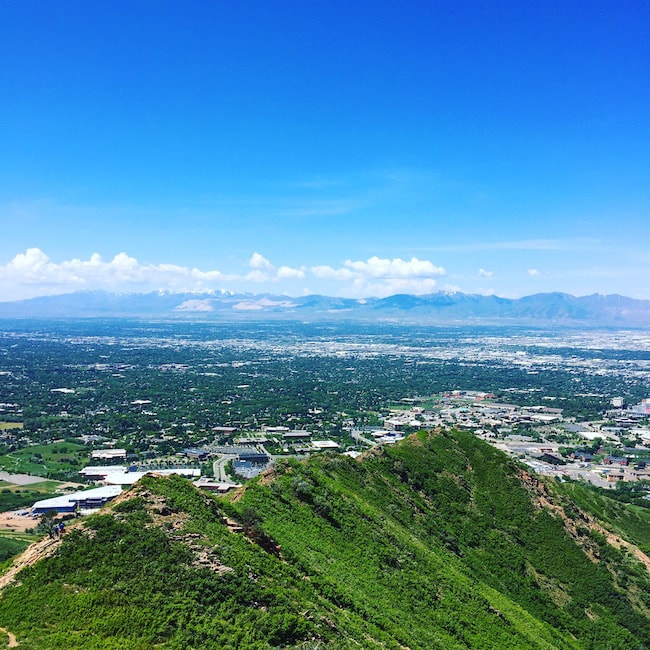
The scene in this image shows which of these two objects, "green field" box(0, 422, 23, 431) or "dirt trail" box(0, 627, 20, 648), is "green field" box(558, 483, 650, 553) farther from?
"green field" box(0, 422, 23, 431)

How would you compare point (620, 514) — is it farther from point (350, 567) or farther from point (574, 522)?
point (350, 567)

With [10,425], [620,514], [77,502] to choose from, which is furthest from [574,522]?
[10,425]

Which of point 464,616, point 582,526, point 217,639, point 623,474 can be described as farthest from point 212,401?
point 217,639

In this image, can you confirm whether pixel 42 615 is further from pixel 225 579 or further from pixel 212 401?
pixel 212 401

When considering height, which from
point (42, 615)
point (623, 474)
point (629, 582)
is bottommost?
point (623, 474)

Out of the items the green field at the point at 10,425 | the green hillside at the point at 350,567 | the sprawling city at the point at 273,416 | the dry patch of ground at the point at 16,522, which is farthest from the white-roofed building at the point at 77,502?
the green field at the point at 10,425

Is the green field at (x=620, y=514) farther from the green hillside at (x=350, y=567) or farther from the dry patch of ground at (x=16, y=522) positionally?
the dry patch of ground at (x=16, y=522)
